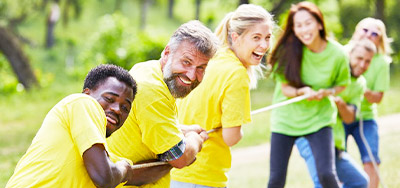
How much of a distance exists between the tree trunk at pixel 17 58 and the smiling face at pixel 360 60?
418 inches

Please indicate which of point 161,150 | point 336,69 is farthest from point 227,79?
point 336,69

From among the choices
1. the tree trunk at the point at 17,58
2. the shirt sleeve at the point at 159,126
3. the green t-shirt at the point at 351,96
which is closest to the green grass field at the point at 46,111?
the tree trunk at the point at 17,58

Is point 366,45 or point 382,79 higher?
point 366,45

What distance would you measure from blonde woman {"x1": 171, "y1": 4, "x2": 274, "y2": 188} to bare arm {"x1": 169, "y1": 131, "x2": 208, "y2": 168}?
1.22 feet

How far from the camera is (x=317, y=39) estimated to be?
5.48 m

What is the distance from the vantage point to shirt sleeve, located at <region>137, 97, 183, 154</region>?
317 centimetres

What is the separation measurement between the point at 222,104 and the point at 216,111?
75 mm

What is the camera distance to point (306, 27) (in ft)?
17.7

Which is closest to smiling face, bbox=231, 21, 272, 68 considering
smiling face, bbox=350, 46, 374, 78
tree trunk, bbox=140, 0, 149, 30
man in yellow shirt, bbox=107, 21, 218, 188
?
man in yellow shirt, bbox=107, 21, 218, 188

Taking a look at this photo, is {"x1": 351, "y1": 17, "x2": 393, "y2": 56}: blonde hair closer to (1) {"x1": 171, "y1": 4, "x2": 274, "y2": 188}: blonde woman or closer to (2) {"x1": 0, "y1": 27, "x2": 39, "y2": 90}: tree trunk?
(1) {"x1": 171, "y1": 4, "x2": 274, "y2": 188}: blonde woman

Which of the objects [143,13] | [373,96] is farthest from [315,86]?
[143,13]

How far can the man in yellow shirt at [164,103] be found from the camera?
3186 mm

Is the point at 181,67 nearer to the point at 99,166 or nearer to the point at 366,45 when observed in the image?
the point at 99,166

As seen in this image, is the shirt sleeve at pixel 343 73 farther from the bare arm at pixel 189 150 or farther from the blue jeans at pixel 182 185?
the bare arm at pixel 189 150
